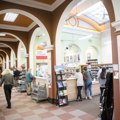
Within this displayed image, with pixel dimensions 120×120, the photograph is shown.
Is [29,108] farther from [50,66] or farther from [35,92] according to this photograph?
[50,66]

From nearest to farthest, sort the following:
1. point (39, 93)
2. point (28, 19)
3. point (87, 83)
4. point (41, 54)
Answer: point (39, 93) → point (87, 83) → point (28, 19) → point (41, 54)

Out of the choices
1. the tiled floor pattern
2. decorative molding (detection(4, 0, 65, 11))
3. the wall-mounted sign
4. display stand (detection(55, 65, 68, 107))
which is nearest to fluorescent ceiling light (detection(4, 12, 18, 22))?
decorative molding (detection(4, 0, 65, 11))

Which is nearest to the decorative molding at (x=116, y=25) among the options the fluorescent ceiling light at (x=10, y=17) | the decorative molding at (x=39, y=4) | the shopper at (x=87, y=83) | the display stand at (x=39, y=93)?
the decorative molding at (x=39, y=4)

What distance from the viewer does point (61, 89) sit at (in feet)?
19.7

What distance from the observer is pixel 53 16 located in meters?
6.55

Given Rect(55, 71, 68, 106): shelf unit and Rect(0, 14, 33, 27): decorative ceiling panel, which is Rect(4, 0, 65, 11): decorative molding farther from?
Rect(55, 71, 68, 106): shelf unit

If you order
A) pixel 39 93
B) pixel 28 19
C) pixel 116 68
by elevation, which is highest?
pixel 28 19

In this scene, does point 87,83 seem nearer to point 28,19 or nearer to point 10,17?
point 28,19

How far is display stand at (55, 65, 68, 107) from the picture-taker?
5879 mm

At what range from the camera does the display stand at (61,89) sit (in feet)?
19.3

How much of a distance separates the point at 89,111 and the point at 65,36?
8.00m

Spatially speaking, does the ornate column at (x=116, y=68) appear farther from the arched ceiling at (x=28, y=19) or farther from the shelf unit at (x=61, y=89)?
the arched ceiling at (x=28, y=19)

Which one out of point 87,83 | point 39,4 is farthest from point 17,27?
point 87,83

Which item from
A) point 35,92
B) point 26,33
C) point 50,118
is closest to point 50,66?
point 35,92
